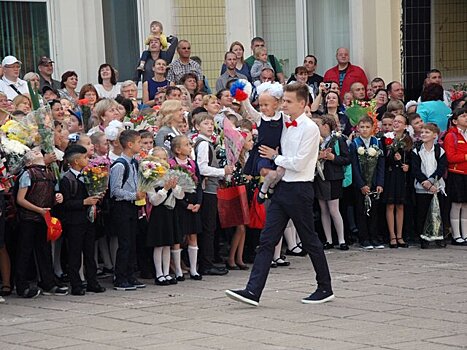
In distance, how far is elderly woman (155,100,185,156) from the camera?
1297 cm

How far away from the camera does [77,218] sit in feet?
38.8

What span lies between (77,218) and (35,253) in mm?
595

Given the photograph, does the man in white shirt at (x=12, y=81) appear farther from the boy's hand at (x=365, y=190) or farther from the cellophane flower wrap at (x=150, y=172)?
the boy's hand at (x=365, y=190)

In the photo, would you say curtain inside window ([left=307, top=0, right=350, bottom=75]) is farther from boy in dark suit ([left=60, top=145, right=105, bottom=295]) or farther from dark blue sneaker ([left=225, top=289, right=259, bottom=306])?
dark blue sneaker ([left=225, top=289, right=259, bottom=306])

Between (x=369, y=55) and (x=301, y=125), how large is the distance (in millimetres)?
8611

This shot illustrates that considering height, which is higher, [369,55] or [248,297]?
[369,55]

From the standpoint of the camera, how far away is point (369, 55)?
19047 mm

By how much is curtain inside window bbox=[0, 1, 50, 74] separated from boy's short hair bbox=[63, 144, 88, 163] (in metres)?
5.78

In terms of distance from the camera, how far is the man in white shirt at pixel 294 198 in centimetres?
1062

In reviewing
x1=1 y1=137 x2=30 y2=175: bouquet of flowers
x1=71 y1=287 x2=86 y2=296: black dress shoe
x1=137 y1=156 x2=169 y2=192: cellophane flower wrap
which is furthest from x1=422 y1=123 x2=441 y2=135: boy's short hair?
x1=1 y1=137 x2=30 y2=175: bouquet of flowers

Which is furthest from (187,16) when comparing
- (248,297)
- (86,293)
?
(248,297)

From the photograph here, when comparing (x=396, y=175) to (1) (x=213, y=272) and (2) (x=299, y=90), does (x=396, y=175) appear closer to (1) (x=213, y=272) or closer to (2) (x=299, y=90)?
(1) (x=213, y=272)

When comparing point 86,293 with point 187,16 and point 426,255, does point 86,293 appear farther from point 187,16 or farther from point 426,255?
point 187,16

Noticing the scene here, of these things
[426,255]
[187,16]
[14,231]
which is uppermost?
[187,16]
